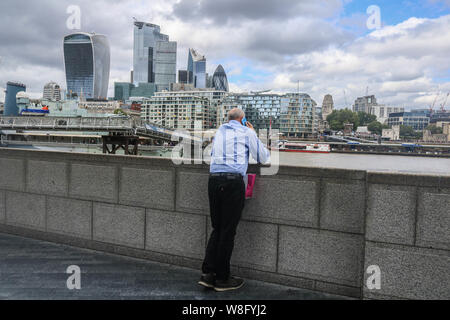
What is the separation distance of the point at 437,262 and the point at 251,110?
139m

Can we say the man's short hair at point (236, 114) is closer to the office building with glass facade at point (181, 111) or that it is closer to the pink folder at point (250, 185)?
the pink folder at point (250, 185)

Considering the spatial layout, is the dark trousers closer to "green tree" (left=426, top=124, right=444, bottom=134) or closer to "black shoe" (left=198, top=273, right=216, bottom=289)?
"black shoe" (left=198, top=273, right=216, bottom=289)

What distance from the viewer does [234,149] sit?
12.7 feet

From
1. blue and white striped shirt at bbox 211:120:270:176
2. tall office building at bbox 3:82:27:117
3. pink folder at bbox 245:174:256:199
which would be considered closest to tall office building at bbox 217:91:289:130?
tall office building at bbox 3:82:27:117

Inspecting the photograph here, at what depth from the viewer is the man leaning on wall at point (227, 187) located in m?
3.81

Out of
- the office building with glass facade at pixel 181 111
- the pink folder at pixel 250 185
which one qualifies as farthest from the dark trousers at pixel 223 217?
the office building with glass facade at pixel 181 111

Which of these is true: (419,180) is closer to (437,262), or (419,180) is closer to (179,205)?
(437,262)

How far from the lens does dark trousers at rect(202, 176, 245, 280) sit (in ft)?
12.5

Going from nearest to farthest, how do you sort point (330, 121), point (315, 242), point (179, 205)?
point (315, 242) → point (179, 205) → point (330, 121)

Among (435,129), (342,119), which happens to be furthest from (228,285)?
(435,129)

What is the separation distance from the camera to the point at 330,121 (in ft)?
622

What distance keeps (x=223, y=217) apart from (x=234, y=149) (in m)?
0.73

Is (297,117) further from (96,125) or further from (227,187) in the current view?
(227,187)
